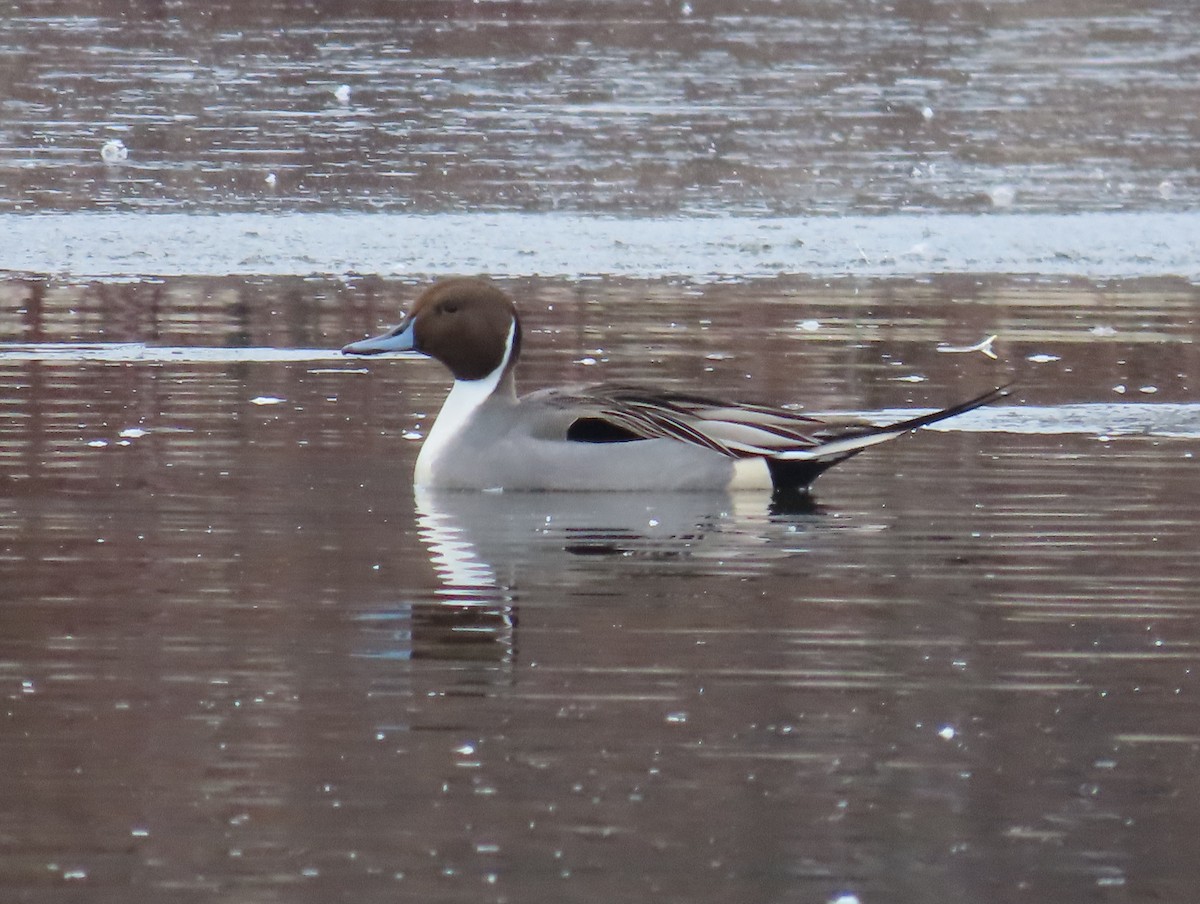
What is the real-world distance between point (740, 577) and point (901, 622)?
26.1 inches

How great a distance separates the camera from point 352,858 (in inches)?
165

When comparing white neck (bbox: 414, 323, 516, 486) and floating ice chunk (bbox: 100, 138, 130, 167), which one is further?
floating ice chunk (bbox: 100, 138, 130, 167)

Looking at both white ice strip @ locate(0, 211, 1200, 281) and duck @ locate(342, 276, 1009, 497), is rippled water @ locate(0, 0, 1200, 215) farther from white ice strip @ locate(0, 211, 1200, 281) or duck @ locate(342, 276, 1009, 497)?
duck @ locate(342, 276, 1009, 497)

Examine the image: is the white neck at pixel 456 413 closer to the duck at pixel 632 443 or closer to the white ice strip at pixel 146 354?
the duck at pixel 632 443

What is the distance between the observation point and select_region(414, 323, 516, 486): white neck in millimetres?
7945

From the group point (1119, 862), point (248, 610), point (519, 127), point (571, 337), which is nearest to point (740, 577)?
point (248, 610)

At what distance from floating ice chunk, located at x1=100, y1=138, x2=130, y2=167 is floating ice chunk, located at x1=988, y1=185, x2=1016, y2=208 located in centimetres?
551

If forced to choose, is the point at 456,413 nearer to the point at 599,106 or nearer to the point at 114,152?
the point at 114,152

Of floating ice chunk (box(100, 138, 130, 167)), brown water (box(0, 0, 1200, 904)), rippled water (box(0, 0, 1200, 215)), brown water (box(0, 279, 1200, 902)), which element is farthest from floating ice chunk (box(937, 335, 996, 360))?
floating ice chunk (box(100, 138, 130, 167))

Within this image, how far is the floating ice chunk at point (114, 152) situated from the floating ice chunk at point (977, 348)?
7.22 m

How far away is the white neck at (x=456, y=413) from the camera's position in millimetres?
7945

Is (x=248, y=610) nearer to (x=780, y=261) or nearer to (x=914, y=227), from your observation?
(x=780, y=261)

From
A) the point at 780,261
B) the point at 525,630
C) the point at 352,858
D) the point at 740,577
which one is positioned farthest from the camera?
the point at 780,261

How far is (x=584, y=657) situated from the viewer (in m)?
5.58
